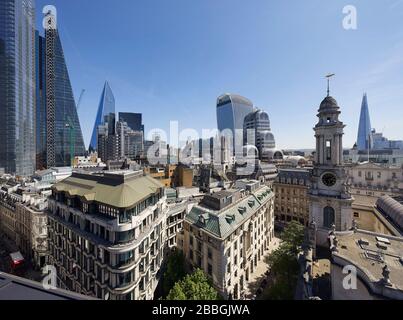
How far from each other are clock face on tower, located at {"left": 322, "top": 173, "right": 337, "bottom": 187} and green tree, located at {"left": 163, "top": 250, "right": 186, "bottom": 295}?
27538 millimetres

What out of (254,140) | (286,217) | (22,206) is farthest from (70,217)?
(254,140)

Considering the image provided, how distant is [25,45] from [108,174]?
15532 centimetres

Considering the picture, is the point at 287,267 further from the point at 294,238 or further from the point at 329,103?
the point at 329,103

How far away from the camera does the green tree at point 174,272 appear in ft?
101

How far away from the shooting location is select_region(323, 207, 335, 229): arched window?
2919 centimetres

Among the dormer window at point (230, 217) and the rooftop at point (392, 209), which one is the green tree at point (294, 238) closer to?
the dormer window at point (230, 217)

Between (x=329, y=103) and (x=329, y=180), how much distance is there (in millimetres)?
12275

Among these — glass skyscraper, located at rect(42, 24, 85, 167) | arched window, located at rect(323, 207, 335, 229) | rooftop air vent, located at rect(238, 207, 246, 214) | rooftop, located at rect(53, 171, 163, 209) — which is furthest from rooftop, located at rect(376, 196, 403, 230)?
glass skyscraper, located at rect(42, 24, 85, 167)

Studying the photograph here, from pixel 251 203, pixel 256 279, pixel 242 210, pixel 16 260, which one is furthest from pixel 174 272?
pixel 16 260

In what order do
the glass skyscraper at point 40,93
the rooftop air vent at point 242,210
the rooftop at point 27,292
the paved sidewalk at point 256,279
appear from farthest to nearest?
the glass skyscraper at point 40,93, the rooftop air vent at point 242,210, the paved sidewalk at point 256,279, the rooftop at point 27,292

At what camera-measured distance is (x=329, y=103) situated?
2936 centimetres

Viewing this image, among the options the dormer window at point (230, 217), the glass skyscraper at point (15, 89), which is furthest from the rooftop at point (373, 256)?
the glass skyscraper at point (15, 89)

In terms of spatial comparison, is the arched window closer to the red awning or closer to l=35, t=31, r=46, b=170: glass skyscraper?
the red awning

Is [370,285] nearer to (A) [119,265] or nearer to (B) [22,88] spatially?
(A) [119,265]
